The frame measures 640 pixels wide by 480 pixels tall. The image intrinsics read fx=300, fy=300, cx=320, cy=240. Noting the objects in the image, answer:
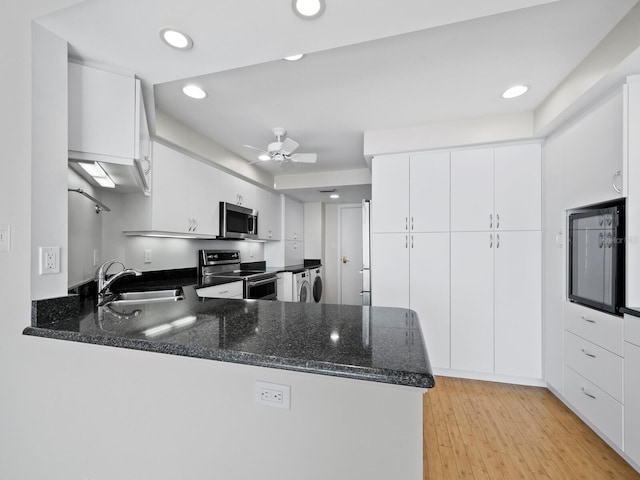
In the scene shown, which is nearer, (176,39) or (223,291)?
(176,39)

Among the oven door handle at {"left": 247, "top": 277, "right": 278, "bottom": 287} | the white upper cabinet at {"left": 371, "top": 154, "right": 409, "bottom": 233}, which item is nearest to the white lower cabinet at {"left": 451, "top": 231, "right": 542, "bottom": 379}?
the white upper cabinet at {"left": 371, "top": 154, "right": 409, "bottom": 233}

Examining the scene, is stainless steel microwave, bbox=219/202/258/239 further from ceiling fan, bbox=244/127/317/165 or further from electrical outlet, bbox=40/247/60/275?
electrical outlet, bbox=40/247/60/275

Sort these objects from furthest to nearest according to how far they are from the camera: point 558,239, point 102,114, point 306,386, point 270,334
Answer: point 558,239 → point 102,114 → point 270,334 → point 306,386

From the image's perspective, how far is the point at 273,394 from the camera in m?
0.92

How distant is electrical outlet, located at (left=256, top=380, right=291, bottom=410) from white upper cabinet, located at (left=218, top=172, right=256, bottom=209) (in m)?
2.72

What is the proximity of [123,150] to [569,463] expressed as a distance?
292 cm

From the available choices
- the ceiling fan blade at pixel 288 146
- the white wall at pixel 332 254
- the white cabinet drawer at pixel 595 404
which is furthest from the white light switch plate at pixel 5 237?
the white wall at pixel 332 254

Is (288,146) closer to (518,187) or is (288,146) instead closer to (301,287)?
(518,187)

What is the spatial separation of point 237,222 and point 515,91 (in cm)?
290

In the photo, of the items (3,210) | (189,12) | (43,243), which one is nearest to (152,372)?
(43,243)

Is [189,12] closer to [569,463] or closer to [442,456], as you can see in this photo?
[442,456]

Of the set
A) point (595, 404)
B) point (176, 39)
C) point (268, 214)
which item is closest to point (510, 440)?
point (595, 404)

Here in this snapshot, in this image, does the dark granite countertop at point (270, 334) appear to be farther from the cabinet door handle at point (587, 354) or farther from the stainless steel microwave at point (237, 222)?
the stainless steel microwave at point (237, 222)

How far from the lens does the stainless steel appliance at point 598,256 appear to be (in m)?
1.74
